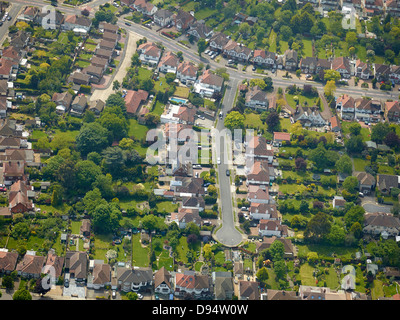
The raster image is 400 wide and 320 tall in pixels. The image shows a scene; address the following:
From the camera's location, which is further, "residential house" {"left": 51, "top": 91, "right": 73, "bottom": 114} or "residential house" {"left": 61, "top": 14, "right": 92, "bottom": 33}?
"residential house" {"left": 61, "top": 14, "right": 92, "bottom": 33}

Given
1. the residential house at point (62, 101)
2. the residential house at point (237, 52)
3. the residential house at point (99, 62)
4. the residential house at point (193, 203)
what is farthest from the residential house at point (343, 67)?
the residential house at point (62, 101)

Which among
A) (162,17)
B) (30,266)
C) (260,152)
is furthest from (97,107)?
(30,266)

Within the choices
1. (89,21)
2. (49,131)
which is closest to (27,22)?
(89,21)

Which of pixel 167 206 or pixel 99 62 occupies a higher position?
pixel 99 62

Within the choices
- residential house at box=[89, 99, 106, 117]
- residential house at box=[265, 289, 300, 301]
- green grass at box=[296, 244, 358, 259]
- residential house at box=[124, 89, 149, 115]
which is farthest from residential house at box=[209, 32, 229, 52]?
residential house at box=[265, 289, 300, 301]

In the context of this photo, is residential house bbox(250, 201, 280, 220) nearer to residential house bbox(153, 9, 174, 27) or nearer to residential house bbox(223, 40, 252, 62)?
residential house bbox(223, 40, 252, 62)

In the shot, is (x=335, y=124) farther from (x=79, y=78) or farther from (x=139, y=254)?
(x=79, y=78)
